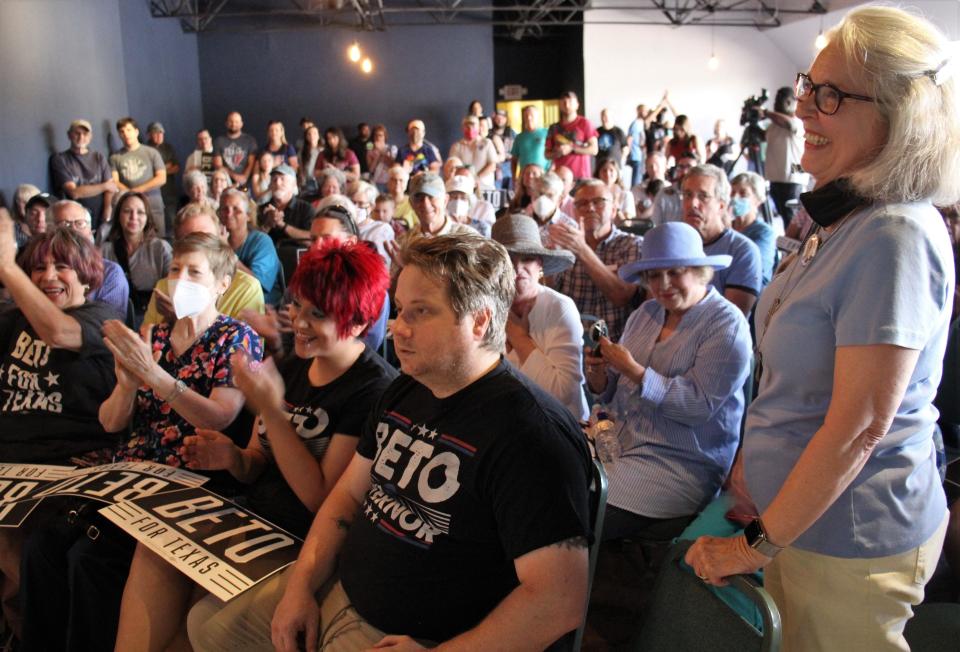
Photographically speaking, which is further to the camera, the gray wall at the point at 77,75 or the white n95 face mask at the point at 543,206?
the gray wall at the point at 77,75

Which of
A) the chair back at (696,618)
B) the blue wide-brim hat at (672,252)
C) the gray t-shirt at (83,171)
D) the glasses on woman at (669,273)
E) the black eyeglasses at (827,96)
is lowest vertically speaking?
the chair back at (696,618)

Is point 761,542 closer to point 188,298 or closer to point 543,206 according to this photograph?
point 188,298

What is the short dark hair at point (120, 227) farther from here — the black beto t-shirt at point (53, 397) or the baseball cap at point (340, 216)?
the black beto t-shirt at point (53, 397)

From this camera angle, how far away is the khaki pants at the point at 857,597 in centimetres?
122

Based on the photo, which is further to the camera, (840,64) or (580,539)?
(580,539)

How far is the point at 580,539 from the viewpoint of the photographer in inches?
50.2

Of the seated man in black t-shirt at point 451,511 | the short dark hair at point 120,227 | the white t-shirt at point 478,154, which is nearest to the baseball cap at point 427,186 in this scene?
the short dark hair at point 120,227

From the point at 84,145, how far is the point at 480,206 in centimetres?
463

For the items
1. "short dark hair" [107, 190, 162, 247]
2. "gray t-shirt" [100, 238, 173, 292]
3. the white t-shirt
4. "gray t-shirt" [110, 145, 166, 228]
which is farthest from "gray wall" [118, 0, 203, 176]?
"gray t-shirt" [100, 238, 173, 292]

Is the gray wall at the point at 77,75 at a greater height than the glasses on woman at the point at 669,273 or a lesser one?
greater

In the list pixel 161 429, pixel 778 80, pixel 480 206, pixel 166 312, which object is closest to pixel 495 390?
pixel 161 429

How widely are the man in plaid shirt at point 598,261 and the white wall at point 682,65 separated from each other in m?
11.8

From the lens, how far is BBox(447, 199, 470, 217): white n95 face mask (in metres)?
5.56

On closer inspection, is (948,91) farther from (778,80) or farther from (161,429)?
(778,80)
